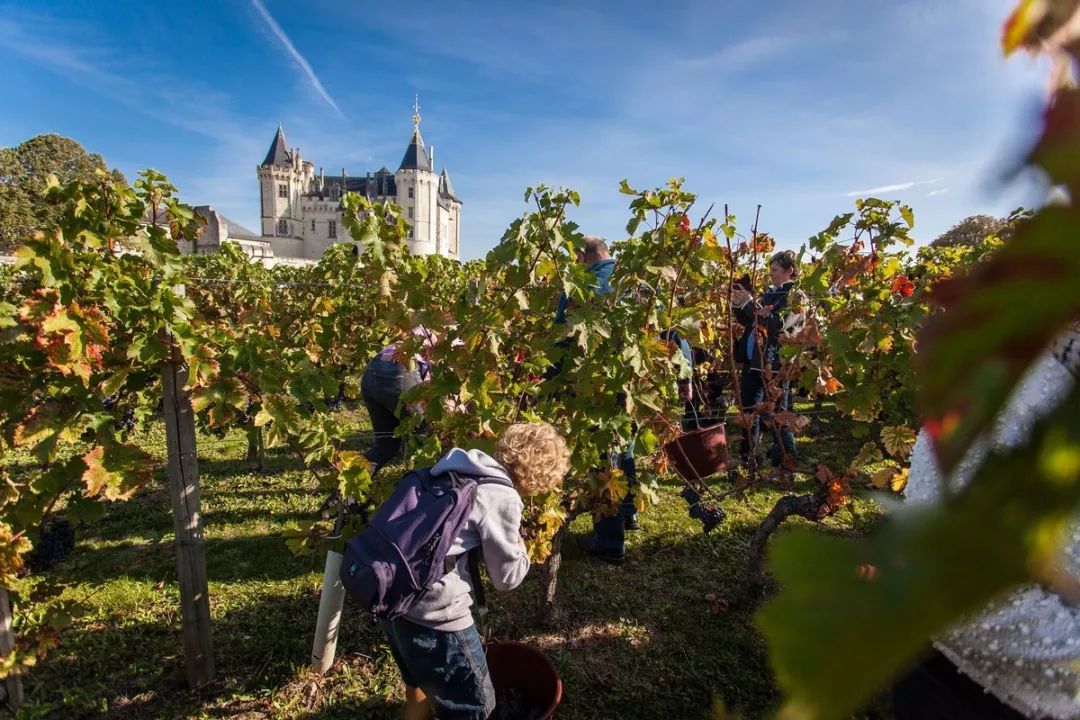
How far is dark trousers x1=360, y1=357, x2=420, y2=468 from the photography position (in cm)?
398

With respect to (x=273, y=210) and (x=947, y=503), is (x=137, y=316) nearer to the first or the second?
(x=947, y=503)

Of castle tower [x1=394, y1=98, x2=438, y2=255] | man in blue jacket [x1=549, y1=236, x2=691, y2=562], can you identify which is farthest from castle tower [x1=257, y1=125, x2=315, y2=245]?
man in blue jacket [x1=549, y1=236, x2=691, y2=562]

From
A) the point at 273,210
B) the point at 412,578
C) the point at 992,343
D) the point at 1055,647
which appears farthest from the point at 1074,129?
the point at 273,210

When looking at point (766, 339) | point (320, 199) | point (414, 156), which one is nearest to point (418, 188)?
point (414, 156)

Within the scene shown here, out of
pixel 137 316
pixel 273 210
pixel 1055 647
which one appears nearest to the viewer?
pixel 1055 647

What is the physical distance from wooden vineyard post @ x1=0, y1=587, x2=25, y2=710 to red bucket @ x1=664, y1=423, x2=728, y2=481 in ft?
11.4

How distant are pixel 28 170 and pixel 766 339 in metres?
52.0

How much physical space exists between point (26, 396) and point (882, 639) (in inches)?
125

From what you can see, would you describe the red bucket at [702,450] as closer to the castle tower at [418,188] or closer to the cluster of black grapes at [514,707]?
the cluster of black grapes at [514,707]

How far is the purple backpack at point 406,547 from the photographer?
2059 mm

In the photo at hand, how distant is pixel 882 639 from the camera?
0.20 meters

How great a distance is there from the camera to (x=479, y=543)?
2311 millimetres

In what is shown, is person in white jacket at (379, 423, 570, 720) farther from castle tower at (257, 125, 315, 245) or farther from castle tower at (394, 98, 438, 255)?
castle tower at (257, 125, 315, 245)

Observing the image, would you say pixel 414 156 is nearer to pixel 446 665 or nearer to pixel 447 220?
pixel 447 220
